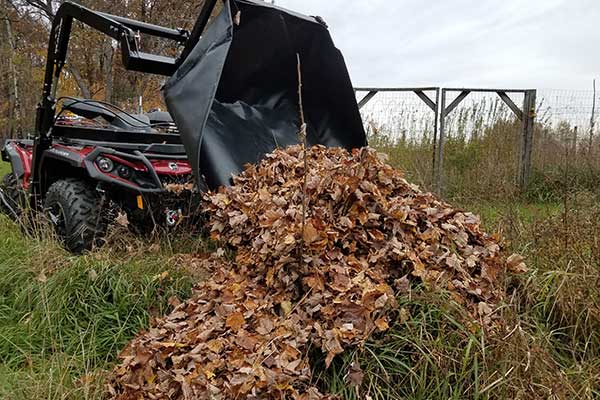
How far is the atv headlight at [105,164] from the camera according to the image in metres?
3.53

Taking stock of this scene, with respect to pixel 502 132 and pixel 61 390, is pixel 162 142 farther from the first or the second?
pixel 502 132

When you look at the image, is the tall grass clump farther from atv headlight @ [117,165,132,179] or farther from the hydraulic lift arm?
the hydraulic lift arm

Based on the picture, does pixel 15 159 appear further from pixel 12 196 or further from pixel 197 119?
pixel 197 119

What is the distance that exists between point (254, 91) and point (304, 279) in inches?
67.2

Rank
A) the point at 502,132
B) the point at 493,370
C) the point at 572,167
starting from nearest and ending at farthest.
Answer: the point at 493,370
the point at 572,167
the point at 502,132

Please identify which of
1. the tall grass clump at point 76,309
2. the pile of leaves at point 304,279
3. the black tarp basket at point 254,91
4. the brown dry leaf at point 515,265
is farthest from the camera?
the black tarp basket at point 254,91

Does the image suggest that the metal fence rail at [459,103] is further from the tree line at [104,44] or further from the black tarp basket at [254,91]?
the tree line at [104,44]

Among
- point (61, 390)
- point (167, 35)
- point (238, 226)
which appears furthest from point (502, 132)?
point (61, 390)

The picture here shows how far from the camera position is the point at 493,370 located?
2043mm

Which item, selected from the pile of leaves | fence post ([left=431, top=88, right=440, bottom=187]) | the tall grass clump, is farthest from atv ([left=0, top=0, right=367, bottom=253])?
fence post ([left=431, top=88, right=440, bottom=187])

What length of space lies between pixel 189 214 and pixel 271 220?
1198mm

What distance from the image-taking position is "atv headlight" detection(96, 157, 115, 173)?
353 centimetres

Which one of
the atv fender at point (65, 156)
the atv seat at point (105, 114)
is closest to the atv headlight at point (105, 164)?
the atv fender at point (65, 156)

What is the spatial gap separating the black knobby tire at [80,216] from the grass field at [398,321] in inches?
5.1
